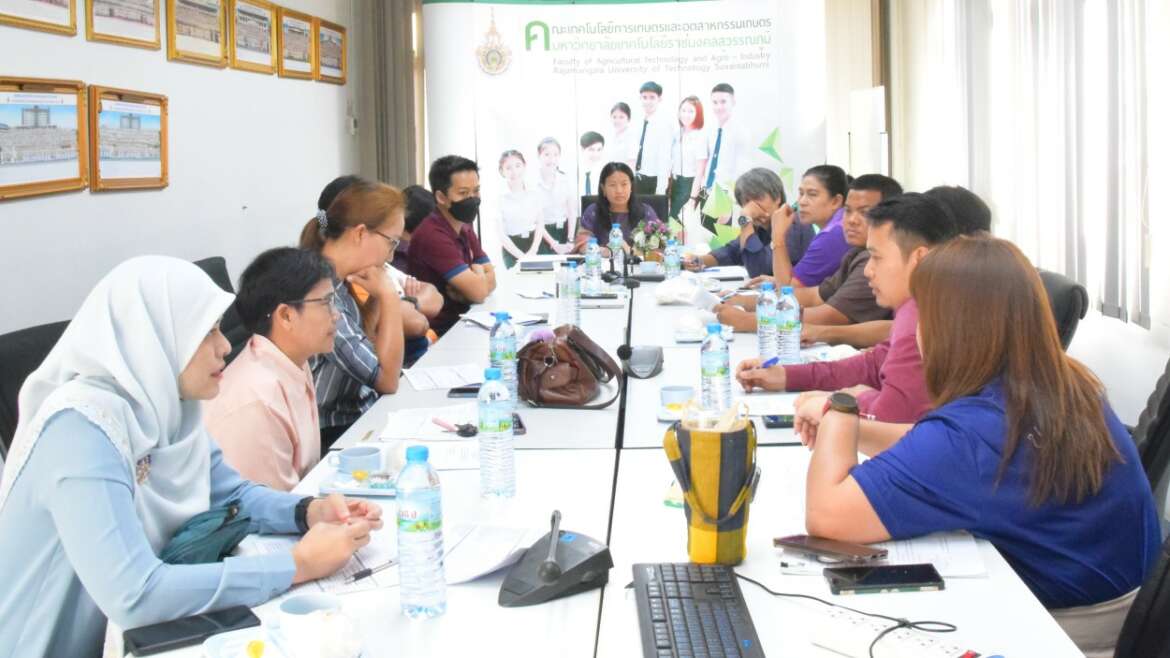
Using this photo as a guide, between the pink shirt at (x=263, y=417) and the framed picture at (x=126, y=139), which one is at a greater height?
the framed picture at (x=126, y=139)

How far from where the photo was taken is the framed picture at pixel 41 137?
11.9 feet

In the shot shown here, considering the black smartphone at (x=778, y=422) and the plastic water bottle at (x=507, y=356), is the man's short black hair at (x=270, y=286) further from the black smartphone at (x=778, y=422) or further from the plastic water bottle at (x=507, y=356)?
the black smartphone at (x=778, y=422)

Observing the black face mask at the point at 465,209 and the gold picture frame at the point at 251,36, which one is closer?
the black face mask at the point at 465,209

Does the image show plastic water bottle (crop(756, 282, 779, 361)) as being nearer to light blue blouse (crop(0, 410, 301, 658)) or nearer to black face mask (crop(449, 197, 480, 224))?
black face mask (crop(449, 197, 480, 224))

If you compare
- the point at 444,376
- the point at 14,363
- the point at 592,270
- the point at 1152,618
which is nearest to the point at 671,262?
the point at 592,270

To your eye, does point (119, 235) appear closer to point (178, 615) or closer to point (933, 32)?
point (178, 615)

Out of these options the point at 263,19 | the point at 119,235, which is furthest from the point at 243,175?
the point at 119,235

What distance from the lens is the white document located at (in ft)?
10.6

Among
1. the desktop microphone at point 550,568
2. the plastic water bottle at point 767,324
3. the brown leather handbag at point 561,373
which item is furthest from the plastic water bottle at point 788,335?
the desktop microphone at point 550,568

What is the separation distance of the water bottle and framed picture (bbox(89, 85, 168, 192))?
271 cm

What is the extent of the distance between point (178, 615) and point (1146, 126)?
3.74 metres

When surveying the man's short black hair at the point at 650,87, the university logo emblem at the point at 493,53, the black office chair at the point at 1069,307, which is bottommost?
the black office chair at the point at 1069,307

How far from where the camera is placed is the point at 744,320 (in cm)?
410

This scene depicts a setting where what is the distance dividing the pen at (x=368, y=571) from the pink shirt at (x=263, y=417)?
663mm
